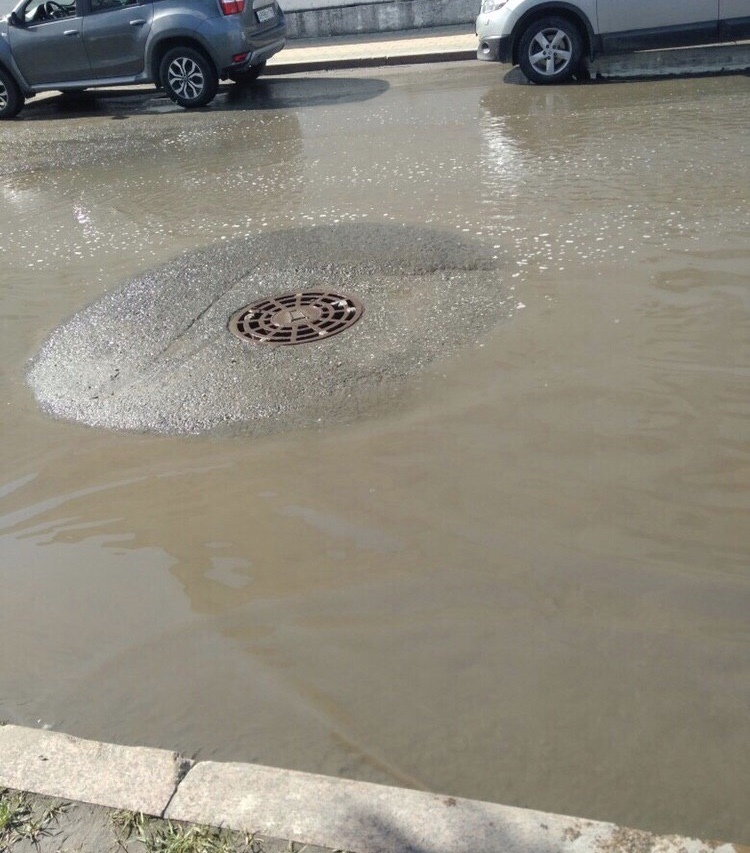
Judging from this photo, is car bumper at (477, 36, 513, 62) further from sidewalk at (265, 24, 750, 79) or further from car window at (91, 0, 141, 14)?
car window at (91, 0, 141, 14)

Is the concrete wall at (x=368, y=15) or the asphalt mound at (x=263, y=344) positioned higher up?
the concrete wall at (x=368, y=15)

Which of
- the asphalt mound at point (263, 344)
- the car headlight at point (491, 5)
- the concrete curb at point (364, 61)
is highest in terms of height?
the car headlight at point (491, 5)

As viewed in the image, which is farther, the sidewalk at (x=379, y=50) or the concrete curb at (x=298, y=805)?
the sidewalk at (x=379, y=50)

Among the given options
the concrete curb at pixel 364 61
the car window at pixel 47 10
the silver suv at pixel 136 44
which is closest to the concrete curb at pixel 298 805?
the silver suv at pixel 136 44

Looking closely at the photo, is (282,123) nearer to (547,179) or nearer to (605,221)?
(547,179)

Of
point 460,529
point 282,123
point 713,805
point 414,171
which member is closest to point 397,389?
point 460,529

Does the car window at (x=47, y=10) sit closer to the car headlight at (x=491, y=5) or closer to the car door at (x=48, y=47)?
the car door at (x=48, y=47)

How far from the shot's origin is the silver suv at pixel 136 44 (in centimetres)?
1196

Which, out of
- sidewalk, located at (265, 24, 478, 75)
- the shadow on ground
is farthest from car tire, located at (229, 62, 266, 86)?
sidewalk, located at (265, 24, 478, 75)

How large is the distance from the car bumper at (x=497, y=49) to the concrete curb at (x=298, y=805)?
10.3 metres

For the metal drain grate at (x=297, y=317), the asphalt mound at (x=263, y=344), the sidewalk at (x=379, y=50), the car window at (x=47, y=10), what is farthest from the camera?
the sidewalk at (x=379, y=50)

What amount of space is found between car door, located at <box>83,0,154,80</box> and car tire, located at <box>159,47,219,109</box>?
0.40 metres

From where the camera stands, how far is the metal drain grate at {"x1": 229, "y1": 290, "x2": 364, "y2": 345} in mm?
5250

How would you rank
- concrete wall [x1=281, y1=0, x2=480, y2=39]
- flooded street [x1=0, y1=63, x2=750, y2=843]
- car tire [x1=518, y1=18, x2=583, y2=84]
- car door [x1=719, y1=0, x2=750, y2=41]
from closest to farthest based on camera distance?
flooded street [x1=0, y1=63, x2=750, y2=843] → car door [x1=719, y1=0, x2=750, y2=41] → car tire [x1=518, y1=18, x2=583, y2=84] → concrete wall [x1=281, y1=0, x2=480, y2=39]
